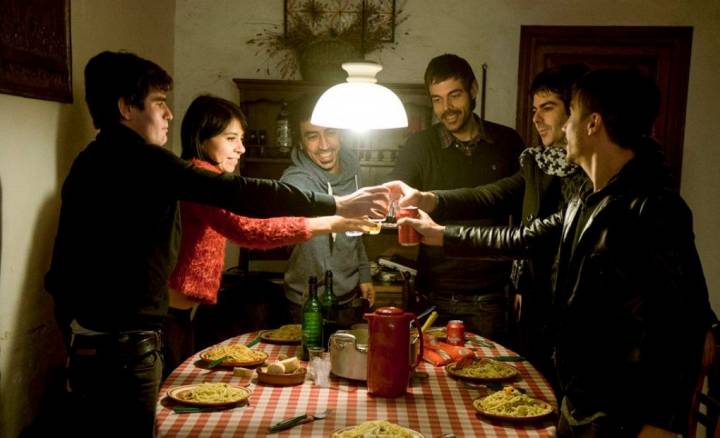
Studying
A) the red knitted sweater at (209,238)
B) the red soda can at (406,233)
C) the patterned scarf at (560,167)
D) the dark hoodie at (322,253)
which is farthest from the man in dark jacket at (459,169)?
the red knitted sweater at (209,238)

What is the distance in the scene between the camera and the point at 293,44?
16.3 ft

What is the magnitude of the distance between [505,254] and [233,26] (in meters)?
2.95

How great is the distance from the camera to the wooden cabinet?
185 inches

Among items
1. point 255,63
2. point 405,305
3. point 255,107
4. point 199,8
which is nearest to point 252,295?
point 405,305

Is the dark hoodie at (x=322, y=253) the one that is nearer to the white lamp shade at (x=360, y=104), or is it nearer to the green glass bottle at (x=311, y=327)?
the green glass bottle at (x=311, y=327)

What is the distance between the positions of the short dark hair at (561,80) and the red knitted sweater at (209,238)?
3.75 feet

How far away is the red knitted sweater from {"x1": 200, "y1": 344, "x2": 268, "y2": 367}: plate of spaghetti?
1.03 ft

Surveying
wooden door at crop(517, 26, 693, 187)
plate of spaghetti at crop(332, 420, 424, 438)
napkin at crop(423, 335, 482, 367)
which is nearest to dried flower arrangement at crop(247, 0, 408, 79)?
wooden door at crop(517, 26, 693, 187)

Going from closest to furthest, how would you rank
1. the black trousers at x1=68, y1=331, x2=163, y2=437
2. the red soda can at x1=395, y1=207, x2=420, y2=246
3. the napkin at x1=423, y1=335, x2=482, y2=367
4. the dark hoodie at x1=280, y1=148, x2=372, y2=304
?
the black trousers at x1=68, y1=331, x2=163, y2=437 → the napkin at x1=423, y1=335, x2=482, y2=367 → the red soda can at x1=395, y1=207, x2=420, y2=246 → the dark hoodie at x1=280, y1=148, x2=372, y2=304

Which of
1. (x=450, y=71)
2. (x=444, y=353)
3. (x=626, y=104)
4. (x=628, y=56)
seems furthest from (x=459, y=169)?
(x=628, y=56)

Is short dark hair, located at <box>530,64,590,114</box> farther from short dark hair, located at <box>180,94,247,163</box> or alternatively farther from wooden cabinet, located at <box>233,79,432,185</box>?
wooden cabinet, located at <box>233,79,432,185</box>

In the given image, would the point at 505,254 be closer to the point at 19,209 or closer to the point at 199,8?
the point at 19,209

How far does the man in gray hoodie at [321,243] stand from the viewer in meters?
3.70

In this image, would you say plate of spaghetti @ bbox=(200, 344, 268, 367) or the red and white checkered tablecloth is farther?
plate of spaghetti @ bbox=(200, 344, 268, 367)
